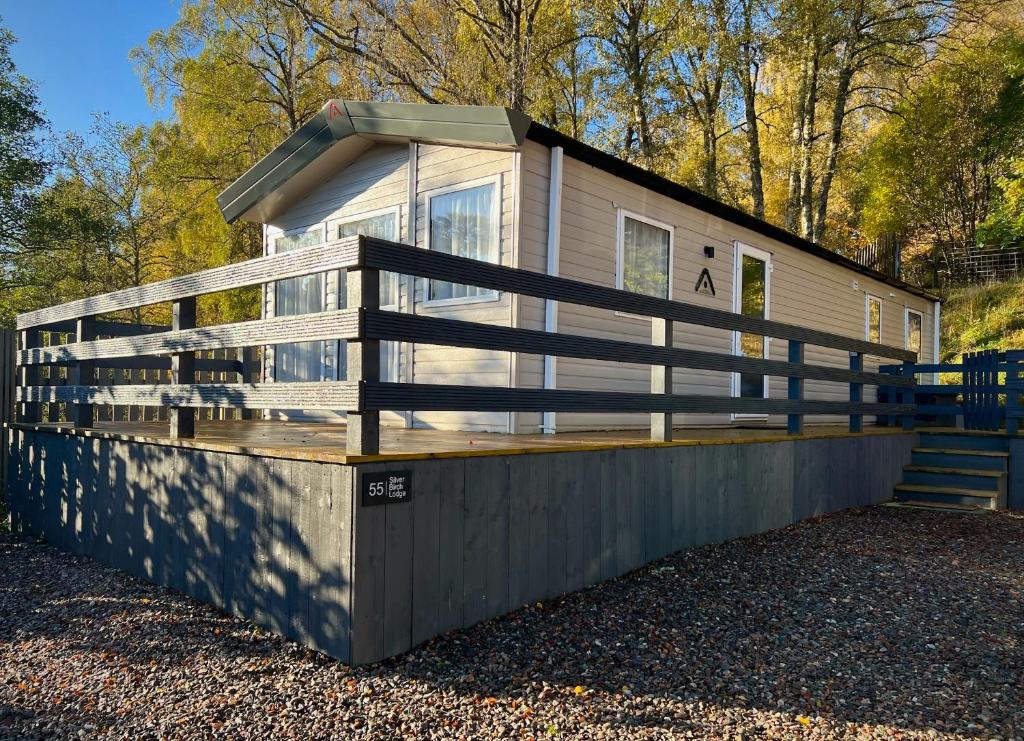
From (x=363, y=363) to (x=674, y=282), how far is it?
5110 millimetres

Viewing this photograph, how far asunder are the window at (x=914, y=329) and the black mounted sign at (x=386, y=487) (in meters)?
12.3

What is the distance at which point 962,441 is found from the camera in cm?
785

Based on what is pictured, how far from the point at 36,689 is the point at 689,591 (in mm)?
3247

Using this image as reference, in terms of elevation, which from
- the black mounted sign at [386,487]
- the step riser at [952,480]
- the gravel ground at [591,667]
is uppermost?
the black mounted sign at [386,487]

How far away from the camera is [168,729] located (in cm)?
257

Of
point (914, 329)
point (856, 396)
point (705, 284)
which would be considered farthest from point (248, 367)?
point (914, 329)

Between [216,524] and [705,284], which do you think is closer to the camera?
[216,524]

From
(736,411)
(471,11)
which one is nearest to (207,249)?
(471,11)

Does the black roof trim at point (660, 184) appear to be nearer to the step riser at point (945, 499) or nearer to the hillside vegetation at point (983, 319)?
the step riser at point (945, 499)

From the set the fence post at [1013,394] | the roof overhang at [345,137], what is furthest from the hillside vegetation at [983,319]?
the roof overhang at [345,137]

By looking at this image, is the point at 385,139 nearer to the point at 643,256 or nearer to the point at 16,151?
the point at 643,256

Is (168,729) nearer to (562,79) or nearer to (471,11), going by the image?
(471,11)

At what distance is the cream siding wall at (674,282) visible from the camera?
6.04 metres

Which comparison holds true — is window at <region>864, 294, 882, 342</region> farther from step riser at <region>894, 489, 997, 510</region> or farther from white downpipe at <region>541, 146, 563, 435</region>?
white downpipe at <region>541, 146, 563, 435</region>
